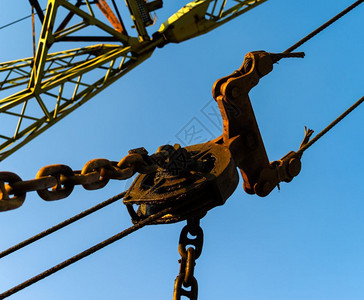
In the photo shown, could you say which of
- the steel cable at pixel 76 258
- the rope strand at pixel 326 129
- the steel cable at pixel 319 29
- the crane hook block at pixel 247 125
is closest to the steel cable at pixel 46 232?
the steel cable at pixel 76 258

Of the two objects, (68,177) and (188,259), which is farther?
(188,259)

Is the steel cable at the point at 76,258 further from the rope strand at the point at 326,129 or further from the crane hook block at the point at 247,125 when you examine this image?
the rope strand at the point at 326,129

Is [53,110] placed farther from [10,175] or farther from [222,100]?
[10,175]

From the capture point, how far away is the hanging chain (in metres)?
2.95

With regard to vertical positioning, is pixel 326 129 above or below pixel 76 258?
above

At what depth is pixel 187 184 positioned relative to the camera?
302 centimetres

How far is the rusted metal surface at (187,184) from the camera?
2.97 metres

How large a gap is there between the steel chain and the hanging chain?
0.69 m

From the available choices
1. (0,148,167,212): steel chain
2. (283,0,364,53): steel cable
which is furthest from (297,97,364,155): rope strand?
(0,148,167,212): steel chain

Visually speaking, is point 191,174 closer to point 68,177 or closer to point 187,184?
point 187,184

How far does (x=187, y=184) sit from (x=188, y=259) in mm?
488

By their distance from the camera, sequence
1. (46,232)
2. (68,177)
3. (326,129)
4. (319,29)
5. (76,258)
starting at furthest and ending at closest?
(319,29) → (326,129) → (46,232) → (76,258) → (68,177)

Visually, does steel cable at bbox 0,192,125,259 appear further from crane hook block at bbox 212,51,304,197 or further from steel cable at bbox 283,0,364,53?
steel cable at bbox 283,0,364,53

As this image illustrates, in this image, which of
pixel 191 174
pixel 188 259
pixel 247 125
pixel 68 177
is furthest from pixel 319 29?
pixel 68 177
